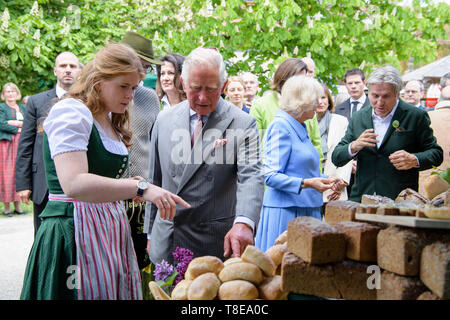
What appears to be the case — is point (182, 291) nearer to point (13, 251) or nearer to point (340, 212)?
point (340, 212)

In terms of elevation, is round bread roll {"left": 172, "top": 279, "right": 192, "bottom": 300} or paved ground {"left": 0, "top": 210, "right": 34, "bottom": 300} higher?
round bread roll {"left": 172, "top": 279, "right": 192, "bottom": 300}

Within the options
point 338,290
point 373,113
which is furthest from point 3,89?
point 338,290

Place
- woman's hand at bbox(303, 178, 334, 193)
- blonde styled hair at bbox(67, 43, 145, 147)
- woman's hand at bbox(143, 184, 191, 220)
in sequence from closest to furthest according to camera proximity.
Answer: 1. woman's hand at bbox(143, 184, 191, 220)
2. blonde styled hair at bbox(67, 43, 145, 147)
3. woman's hand at bbox(303, 178, 334, 193)

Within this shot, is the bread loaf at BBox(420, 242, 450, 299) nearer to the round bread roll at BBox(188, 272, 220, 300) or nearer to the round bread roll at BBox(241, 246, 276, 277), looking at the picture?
the round bread roll at BBox(241, 246, 276, 277)

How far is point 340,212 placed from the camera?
208 cm

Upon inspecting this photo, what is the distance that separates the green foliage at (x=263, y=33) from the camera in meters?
9.16

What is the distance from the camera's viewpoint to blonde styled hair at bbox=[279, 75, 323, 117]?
11.5 feet

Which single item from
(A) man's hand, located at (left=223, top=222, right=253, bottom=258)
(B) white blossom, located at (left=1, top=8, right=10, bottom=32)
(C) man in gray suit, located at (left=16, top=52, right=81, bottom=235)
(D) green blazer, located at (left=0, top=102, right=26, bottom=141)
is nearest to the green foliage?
(B) white blossom, located at (left=1, top=8, right=10, bottom=32)

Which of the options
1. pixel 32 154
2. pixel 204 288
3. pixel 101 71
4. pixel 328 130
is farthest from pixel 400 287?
pixel 328 130

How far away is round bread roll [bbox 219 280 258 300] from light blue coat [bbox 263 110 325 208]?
1637mm

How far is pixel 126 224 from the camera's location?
2.42 m

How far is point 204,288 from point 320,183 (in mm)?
1604
